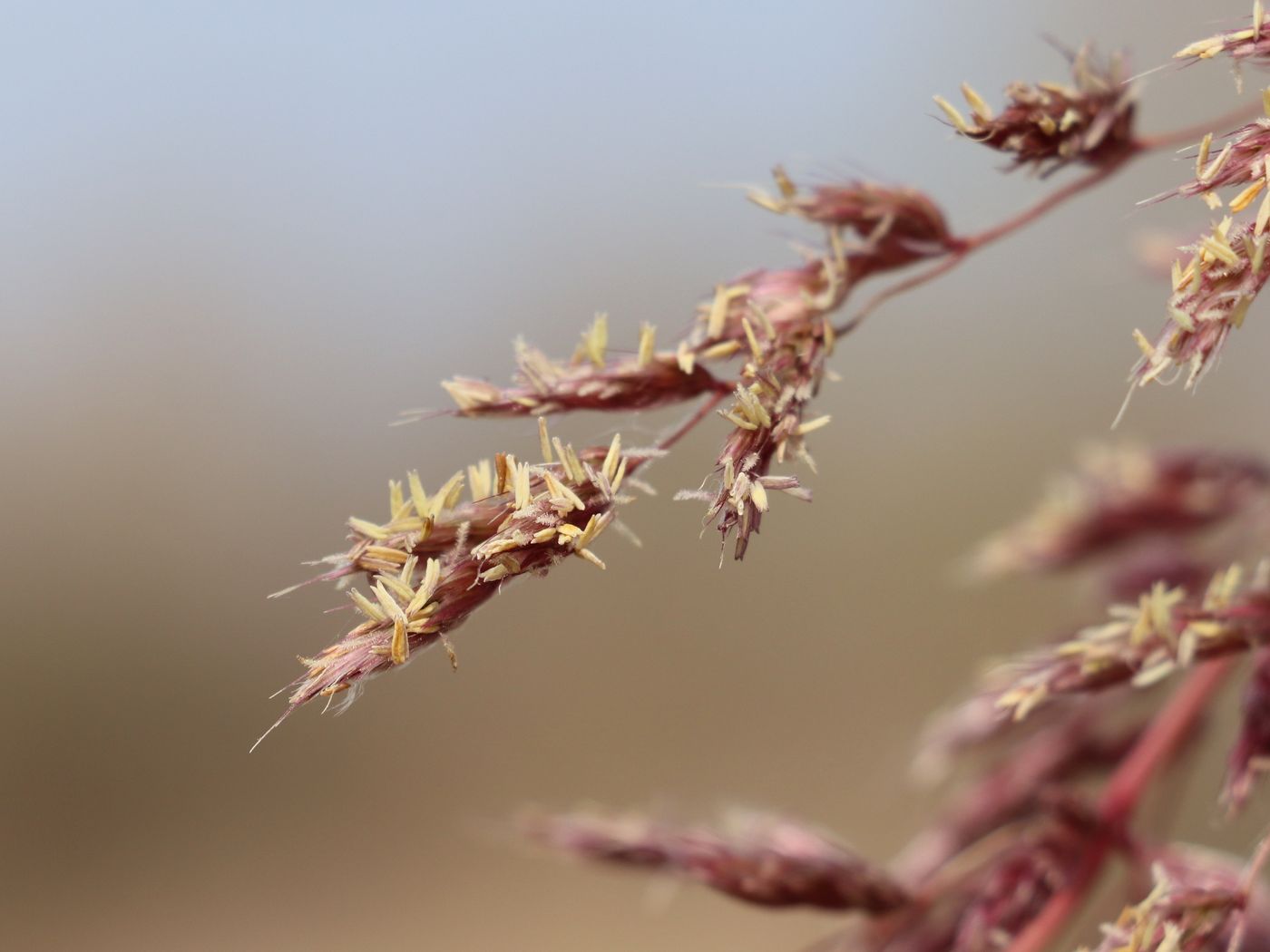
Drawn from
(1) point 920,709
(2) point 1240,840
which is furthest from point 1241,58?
(1) point 920,709

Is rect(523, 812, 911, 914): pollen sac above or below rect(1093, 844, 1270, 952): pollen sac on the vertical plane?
above

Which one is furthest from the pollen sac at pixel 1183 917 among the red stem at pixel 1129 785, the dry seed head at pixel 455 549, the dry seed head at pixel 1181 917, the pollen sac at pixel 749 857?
the dry seed head at pixel 455 549

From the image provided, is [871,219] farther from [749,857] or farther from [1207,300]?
[749,857]

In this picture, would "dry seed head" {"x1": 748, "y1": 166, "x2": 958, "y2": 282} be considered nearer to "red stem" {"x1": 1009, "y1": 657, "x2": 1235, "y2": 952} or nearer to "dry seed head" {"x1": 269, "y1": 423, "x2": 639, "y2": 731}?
"dry seed head" {"x1": 269, "y1": 423, "x2": 639, "y2": 731}

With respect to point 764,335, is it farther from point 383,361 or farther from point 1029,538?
point 383,361

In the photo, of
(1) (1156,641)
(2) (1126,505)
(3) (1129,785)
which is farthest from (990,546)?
(1) (1156,641)

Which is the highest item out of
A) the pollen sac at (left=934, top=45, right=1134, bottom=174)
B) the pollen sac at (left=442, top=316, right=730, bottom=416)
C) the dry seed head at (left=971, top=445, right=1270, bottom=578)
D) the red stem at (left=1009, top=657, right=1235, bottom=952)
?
the pollen sac at (left=934, top=45, right=1134, bottom=174)

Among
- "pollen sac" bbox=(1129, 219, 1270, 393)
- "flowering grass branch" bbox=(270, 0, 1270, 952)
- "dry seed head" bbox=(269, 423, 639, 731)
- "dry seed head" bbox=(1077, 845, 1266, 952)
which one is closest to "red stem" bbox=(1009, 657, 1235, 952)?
"flowering grass branch" bbox=(270, 0, 1270, 952)
